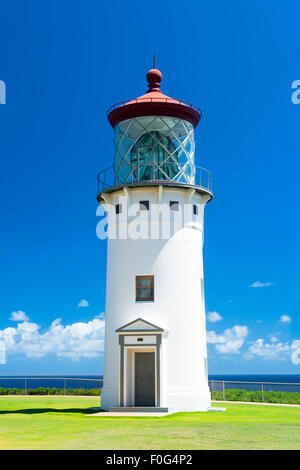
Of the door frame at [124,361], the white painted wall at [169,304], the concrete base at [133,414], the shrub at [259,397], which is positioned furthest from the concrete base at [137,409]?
the shrub at [259,397]

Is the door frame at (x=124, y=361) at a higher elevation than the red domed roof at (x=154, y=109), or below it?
below

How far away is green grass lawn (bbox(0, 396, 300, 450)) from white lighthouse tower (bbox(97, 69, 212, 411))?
197cm

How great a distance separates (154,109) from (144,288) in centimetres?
728

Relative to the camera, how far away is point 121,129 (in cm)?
2467

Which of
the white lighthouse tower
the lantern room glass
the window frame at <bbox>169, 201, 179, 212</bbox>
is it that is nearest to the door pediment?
the white lighthouse tower

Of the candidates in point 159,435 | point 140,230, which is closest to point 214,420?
point 159,435

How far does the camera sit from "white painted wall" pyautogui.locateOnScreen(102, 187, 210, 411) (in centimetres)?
2244

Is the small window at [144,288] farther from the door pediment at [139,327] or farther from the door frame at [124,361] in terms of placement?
the door frame at [124,361]

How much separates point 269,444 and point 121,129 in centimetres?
1555

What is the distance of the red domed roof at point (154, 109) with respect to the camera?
23.8 meters

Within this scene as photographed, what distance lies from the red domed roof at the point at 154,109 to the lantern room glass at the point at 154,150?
0.70 feet

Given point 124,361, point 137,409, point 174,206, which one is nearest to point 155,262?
point 174,206
